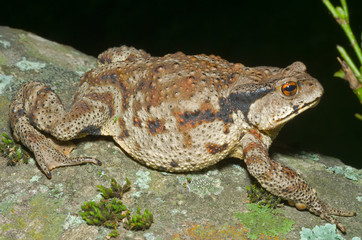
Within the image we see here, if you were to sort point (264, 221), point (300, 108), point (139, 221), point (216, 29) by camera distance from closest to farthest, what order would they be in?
point (139, 221) < point (264, 221) < point (300, 108) < point (216, 29)

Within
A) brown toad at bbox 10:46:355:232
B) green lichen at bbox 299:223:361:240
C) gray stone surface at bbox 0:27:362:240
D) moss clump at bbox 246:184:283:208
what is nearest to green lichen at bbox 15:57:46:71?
gray stone surface at bbox 0:27:362:240

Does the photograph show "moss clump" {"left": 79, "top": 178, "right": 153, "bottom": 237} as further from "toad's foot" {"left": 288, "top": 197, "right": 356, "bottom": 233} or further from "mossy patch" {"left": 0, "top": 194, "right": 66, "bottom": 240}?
"toad's foot" {"left": 288, "top": 197, "right": 356, "bottom": 233}

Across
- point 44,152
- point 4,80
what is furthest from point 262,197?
point 4,80

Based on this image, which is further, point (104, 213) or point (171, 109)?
point (171, 109)

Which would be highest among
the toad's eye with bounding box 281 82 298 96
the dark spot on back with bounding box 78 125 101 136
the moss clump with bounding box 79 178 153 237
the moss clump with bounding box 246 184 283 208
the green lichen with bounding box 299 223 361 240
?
the toad's eye with bounding box 281 82 298 96

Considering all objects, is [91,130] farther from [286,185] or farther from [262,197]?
[286,185]

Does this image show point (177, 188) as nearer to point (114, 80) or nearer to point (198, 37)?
point (114, 80)
